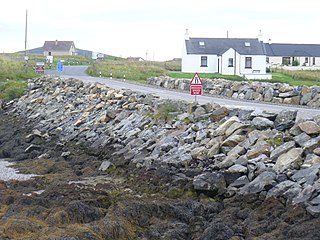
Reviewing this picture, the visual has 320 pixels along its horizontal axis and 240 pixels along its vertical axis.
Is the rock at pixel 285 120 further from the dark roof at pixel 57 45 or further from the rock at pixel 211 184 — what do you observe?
the dark roof at pixel 57 45

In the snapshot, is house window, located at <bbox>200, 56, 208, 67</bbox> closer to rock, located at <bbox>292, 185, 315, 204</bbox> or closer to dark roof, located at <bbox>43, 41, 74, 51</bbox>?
rock, located at <bbox>292, 185, 315, 204</bbox>

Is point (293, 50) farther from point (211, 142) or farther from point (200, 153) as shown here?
point (200, 153)

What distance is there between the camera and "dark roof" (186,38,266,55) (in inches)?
2665

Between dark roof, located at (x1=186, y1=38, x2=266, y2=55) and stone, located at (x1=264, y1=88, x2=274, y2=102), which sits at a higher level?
dark roof, located at (x1=186, y1=38, x2=266, y2=55)

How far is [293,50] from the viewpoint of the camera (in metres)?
92.4

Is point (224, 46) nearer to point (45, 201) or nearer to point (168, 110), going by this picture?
point (168, 110)

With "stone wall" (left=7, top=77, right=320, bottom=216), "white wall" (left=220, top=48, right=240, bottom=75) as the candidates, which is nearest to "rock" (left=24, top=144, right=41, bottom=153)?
"stone wall" (left=7, top=77, right=320, bottom=216)

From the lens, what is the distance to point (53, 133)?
3025 centimetres

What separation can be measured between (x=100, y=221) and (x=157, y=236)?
127cm

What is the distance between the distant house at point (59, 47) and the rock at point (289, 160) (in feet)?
353

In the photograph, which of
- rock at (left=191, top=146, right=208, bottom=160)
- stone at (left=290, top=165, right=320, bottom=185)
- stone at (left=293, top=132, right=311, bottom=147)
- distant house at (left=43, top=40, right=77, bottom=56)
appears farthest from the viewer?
distant house at (left=43, top=40, right=77, bottom=56)

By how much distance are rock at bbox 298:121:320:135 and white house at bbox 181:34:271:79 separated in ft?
159

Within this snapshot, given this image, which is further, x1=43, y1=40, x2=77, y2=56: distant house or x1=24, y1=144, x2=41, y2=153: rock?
x1=43, y1=40, x2=77, y2=56: distant house

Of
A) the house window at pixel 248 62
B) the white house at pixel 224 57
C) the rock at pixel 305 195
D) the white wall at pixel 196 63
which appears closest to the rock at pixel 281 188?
the rock at pixel 305 195
